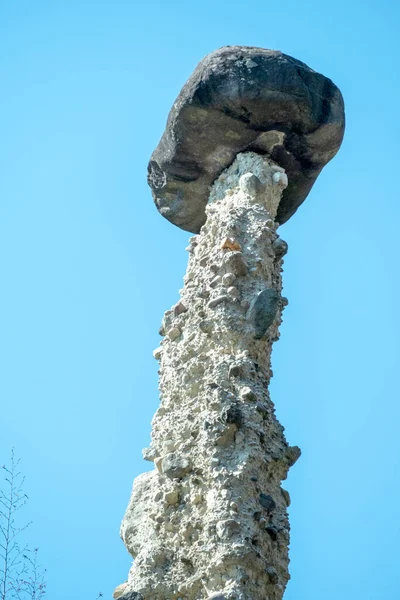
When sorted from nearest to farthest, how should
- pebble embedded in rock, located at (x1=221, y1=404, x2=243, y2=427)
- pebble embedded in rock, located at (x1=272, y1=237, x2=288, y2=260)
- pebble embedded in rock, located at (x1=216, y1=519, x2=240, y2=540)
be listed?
pebble embedded in rock, located at (x1=216, y1=519, x2=240, y2=540)
pebble embedded in rock, located at (x1=221, y1=404, x2=243, y2=427)
pebble embedded in rock, located at (x1=272, y1=237, x2=288, y2=260)

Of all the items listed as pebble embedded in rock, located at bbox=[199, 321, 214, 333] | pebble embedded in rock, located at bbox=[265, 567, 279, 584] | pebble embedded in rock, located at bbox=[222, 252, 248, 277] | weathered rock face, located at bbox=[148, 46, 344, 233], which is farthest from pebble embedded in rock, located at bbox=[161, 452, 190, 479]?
weathered rock face, located at bbox=[148, 46, 344, 233]

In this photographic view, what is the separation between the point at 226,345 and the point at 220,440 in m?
0.72

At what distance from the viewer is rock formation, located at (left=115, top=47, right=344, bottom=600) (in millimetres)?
4867

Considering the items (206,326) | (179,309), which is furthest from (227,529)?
(179,309)

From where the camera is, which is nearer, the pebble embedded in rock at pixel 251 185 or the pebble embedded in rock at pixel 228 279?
the pebble embedded in rock at pixel 228 279

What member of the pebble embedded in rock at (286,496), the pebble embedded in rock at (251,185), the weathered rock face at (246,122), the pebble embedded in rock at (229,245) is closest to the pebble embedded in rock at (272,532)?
the pebble embedded in rock at (286,496)

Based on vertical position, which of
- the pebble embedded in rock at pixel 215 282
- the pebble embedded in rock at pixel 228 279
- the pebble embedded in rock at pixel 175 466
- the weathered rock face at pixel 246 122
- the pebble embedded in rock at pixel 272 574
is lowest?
the pebble embedded in rock at pixel 272 574

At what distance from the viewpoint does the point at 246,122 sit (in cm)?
686

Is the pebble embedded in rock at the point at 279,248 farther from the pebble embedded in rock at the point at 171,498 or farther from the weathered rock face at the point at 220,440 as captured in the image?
the pebble embedded in rock at the point at 171,498

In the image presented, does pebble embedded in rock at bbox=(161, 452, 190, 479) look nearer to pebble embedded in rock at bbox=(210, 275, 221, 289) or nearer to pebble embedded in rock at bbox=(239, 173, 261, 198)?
pebble embedded in rock at bbox=(210, 275, 221, 289)

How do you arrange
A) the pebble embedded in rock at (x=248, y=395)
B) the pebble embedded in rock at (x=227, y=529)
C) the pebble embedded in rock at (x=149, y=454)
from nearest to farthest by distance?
the pebble embedded in rock at (x=227, y=529), the pebble embedded in rock at (x=248, y=395), the pebble embedded in rock at (x=149, y=454)

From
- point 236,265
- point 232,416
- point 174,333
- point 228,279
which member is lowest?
point 232,416

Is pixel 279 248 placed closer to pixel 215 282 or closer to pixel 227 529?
pixel 215 282

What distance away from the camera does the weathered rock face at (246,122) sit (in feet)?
22.0
